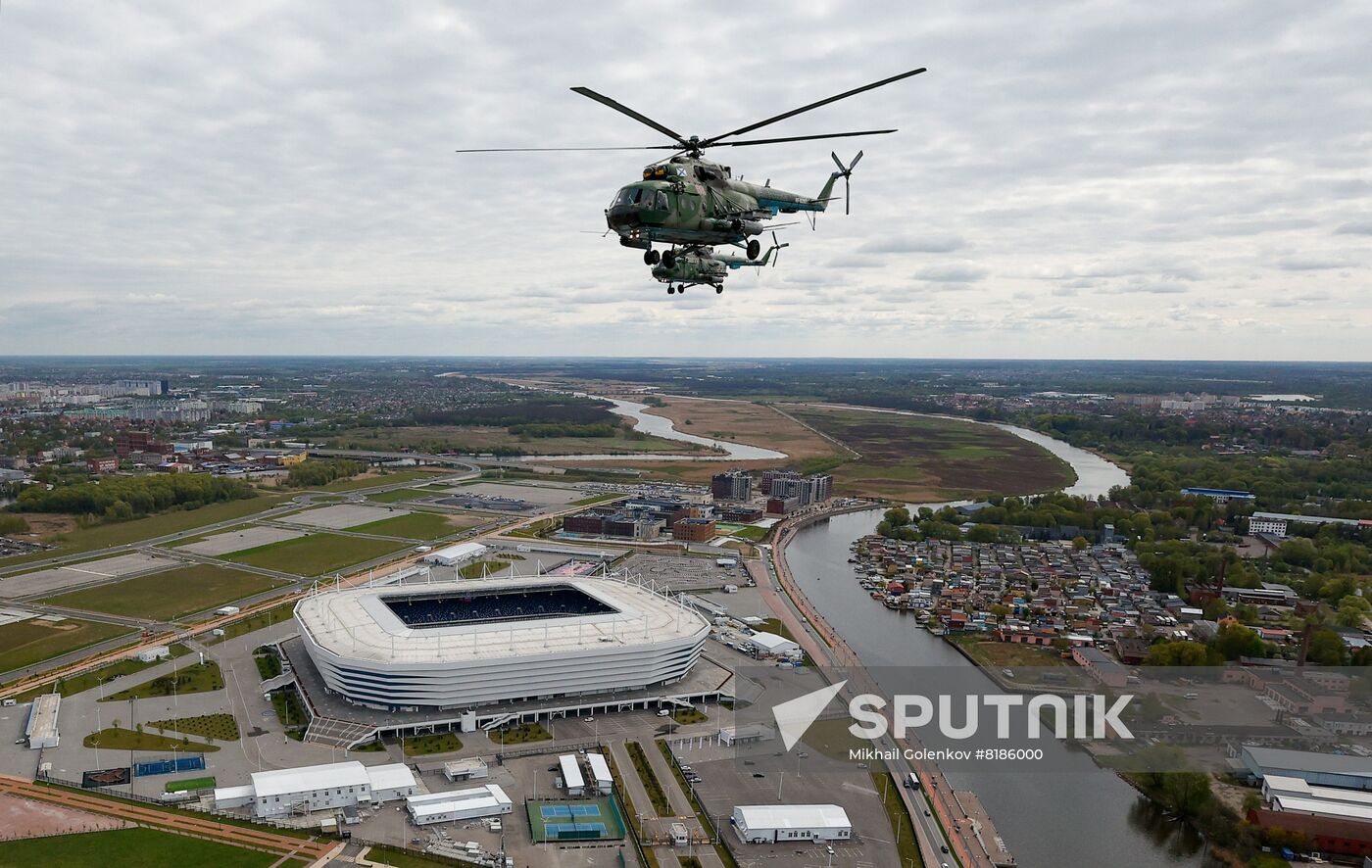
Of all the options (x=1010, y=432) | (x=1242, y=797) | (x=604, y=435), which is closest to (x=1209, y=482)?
(x=1010, y=432)

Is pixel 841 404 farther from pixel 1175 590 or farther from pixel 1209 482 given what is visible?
pixel 1175 590

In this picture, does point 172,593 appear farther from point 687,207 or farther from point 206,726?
point 687,207

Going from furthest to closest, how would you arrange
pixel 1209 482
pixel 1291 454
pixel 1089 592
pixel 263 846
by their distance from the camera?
pixel 1291 454, pixel 1209 482, pixel 1089 592, pixel 263 846

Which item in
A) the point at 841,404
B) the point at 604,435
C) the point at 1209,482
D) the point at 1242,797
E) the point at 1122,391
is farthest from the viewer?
the point at 1122,391

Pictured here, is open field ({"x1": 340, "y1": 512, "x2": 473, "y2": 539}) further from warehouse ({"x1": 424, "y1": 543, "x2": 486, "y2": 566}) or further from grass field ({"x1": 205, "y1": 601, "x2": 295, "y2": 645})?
grass field ({"x1": 205, "y1": 601, "x2": 295, "y2": 645})

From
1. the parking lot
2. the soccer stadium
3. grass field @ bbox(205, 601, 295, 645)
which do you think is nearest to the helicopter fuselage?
the soccer stadium

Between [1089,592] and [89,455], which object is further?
[89,455]
